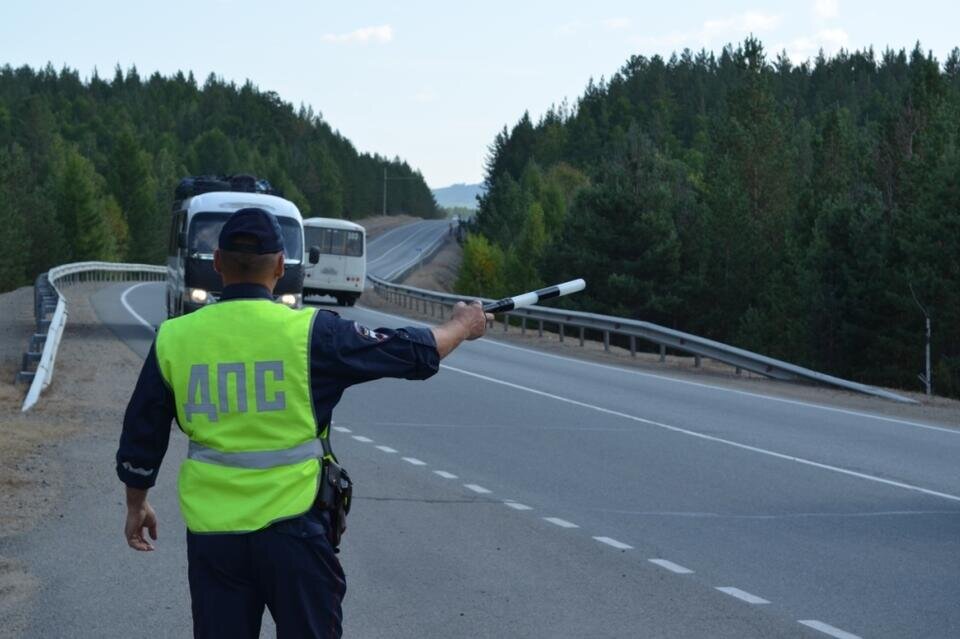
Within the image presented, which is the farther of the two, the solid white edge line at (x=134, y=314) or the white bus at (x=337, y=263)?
the white bus at (x=337, y=263)

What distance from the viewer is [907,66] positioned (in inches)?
7672

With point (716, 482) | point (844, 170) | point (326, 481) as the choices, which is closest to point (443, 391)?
point (716, 482)

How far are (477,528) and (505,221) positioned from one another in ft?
461

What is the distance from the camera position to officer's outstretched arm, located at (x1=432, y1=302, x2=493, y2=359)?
4746 mm

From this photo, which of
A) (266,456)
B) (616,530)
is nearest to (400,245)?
(616,530)

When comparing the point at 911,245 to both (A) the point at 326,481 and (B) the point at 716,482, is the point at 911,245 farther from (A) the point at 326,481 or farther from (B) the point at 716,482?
(A) the point at 326,481

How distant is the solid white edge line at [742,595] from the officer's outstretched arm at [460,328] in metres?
3.95

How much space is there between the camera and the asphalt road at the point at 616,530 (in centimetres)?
812

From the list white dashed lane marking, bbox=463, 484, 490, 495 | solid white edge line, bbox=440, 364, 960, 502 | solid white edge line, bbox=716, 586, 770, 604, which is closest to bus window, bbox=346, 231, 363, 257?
solid white edge line, bbox=440, 364, 960, 502

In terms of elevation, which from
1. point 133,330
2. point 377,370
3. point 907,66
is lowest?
point 133,330

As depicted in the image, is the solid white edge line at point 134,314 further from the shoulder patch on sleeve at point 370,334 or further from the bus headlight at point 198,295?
the shoulder patch on sleeve at point 370,334

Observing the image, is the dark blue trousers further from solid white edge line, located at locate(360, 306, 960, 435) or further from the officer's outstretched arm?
solid white edge line, located at locate(360, 306, 960, 435)

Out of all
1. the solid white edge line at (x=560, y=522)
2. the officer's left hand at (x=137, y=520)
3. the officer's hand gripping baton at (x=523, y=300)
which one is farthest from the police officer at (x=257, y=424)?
the solid white edge line at (x=560, y=522)

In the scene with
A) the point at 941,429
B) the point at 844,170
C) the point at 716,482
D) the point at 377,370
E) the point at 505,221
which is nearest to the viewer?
the point at 377,370
